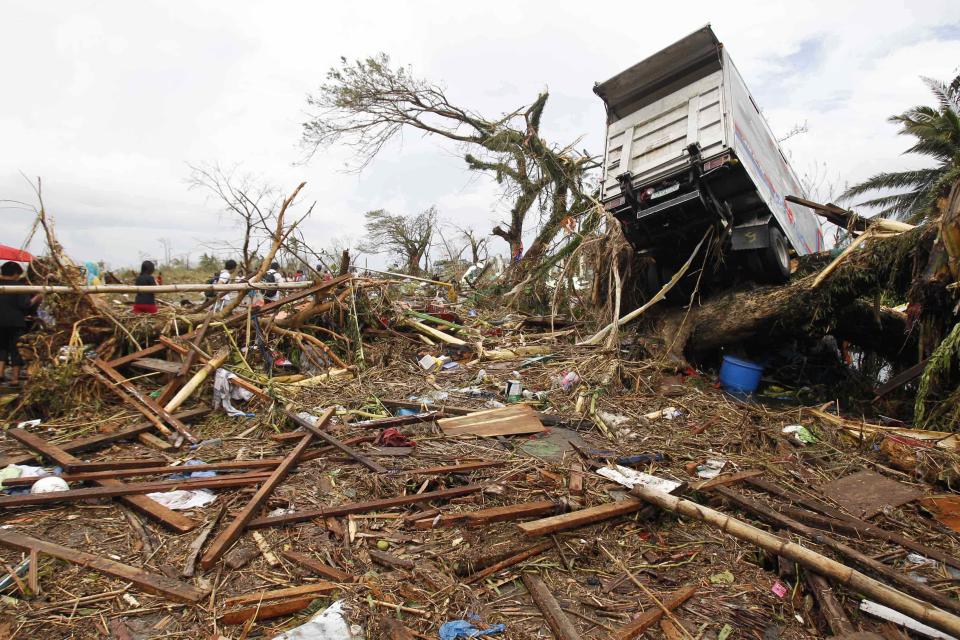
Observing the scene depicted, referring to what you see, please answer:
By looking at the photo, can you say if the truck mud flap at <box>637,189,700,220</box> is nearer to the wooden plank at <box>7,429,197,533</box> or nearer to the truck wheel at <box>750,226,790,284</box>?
the truck wheel at <box>750,226,790,284</box>

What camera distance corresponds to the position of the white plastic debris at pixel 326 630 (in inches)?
80.7

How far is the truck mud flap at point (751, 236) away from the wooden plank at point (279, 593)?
5.76 metres

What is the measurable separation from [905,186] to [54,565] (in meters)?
24.4

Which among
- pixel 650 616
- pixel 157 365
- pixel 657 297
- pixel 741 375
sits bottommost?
pixel 650 616

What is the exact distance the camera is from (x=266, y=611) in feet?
7.18

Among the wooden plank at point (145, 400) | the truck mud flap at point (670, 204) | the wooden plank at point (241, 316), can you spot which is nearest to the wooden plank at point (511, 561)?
the wooden plank at point (145, 400)

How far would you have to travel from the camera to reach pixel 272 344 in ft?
20.9

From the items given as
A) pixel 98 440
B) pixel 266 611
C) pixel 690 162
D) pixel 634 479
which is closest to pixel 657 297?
pixel 690 162

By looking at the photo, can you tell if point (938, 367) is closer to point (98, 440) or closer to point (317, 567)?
point (317, 567)

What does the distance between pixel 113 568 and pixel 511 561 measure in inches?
82.1

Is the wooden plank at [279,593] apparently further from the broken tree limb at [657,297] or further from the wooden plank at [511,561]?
the broken tree limb at [657,297]

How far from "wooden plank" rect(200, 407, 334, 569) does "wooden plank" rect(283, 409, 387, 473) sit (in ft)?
0.49

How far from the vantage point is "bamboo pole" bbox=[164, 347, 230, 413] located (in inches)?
190

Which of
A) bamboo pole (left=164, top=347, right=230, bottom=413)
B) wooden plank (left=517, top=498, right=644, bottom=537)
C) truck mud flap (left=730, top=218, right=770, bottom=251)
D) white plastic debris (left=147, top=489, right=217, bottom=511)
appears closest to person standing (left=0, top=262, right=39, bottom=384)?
bamboo pole (left=164, top=347, right=230, bottom=413)
